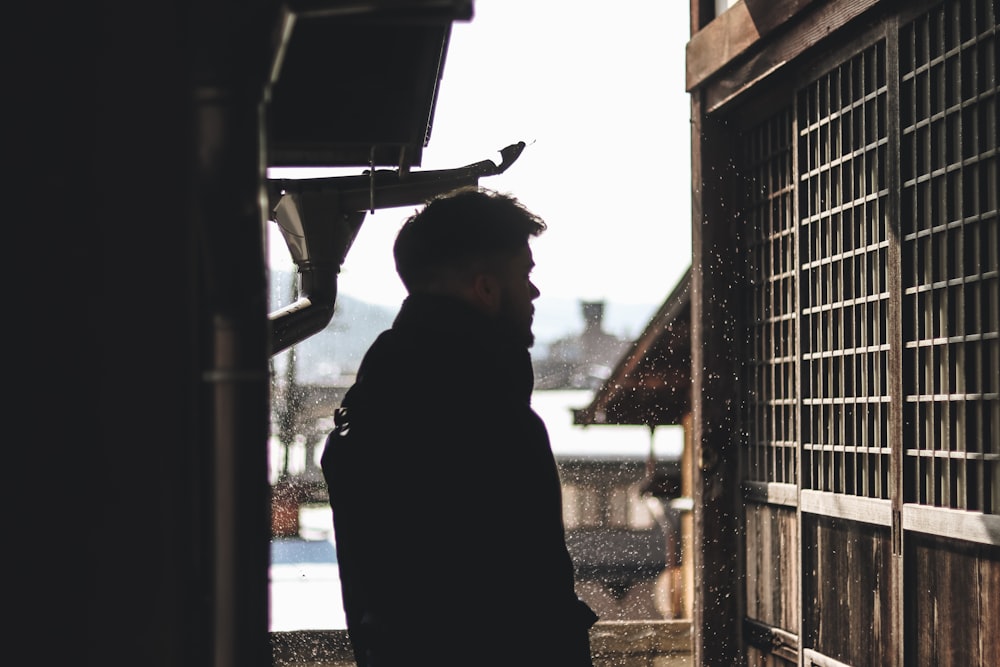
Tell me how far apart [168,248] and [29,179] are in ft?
0.58

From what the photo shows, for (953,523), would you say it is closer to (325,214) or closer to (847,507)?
(847,507)

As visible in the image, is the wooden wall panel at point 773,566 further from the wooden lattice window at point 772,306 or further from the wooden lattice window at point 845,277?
the wooden lattice window at point 845,277

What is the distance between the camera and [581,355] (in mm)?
35375

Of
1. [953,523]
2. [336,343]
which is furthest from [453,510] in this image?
[336,343]

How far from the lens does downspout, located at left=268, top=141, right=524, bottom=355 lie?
4.12 m

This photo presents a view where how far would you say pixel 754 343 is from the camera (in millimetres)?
5934

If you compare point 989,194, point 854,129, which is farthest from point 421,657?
point 854,129

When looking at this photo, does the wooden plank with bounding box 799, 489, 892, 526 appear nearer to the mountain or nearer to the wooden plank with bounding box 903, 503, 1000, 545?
the wooden plank with bounding box 903, 503, 1000, 545

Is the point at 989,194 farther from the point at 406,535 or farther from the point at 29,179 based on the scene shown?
the point at 29,179

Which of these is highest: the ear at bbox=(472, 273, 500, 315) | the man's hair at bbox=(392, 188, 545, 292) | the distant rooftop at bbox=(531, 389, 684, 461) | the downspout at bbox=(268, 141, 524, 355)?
the downspout at bbox=(268, 141, 524, 355)

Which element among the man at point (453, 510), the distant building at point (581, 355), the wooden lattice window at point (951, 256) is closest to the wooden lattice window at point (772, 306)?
the wooden lattice window at point (951, 256)

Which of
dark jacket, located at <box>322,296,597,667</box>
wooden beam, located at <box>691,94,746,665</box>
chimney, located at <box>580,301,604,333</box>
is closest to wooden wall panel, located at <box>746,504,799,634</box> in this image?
wooden beam, located at <box>691,94,746,665</box>

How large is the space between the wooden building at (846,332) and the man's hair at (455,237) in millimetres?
1982

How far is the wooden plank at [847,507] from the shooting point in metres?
4.36
